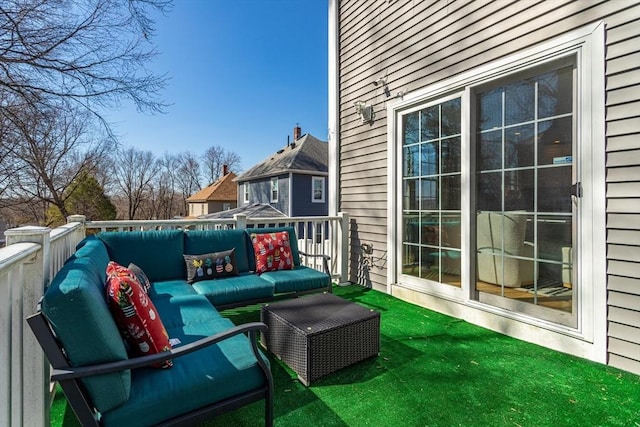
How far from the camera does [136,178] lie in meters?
24.8

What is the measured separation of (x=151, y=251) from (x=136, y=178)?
25.0 m

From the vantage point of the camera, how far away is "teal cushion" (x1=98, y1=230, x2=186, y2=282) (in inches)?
128

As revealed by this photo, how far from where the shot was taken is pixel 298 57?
13.0m

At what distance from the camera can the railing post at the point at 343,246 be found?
203 inches

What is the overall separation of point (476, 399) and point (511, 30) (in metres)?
3.23

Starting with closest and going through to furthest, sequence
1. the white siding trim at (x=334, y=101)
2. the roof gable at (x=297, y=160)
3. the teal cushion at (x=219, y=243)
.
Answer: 1. the teal cushion at (x=219, y=243)
2. the white siding trim at (x=334, y=101)
3. the roof gable at (x=297, y=160)

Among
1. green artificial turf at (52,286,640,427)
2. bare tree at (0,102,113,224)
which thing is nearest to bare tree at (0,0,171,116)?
bare tree at (0,102,113,224)

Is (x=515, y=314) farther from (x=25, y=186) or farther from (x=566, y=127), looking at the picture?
(x=25, y=186)

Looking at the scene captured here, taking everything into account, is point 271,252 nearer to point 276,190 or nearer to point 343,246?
point 343,246

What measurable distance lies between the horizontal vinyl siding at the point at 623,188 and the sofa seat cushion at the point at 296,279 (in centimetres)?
256

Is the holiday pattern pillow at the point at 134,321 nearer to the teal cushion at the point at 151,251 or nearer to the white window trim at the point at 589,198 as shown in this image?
the teal cushion at the point at 151,251

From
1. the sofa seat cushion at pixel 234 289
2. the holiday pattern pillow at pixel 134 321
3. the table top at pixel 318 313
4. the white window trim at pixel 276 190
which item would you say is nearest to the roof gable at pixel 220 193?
the white window trim at pixel 276 190

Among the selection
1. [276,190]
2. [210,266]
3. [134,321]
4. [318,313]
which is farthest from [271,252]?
[276,190]

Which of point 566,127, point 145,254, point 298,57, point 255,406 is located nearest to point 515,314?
point 566,127
